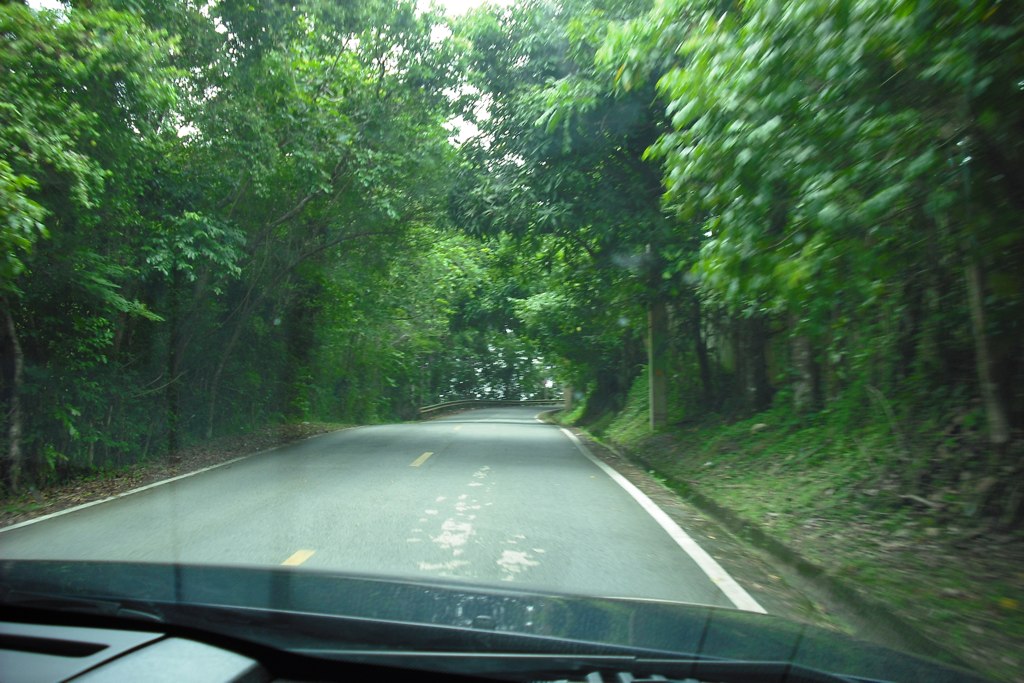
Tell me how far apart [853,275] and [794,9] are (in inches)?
93.8

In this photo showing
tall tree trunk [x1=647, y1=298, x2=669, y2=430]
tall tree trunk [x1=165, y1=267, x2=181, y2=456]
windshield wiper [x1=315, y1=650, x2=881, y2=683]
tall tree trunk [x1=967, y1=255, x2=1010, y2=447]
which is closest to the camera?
windshield wiper [x1=315, y1=650, x2=881, y2=683]

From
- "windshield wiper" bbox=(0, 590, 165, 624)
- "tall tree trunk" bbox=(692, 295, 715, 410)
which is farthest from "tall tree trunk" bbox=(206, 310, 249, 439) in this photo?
"windshield wiper" bbox=(0, 590, 165, 624)

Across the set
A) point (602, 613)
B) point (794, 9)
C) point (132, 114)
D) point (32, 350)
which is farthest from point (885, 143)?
point (32, 350)

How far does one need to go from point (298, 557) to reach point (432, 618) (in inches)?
155

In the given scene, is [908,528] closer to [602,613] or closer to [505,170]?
[602,613]

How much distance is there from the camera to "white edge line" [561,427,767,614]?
5500 millimetres

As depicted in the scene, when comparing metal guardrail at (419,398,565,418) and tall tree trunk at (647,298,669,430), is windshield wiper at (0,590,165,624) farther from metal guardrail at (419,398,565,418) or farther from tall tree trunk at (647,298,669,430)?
metal guardrail at (419,398,565,418)

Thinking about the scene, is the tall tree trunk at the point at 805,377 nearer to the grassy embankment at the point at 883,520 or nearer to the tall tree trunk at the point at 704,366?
the grassy embankment at the point at 883,520

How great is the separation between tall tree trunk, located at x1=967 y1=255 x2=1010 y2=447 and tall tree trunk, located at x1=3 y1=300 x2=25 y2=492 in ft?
38.5

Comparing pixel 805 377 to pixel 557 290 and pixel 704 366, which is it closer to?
pixel 704 366

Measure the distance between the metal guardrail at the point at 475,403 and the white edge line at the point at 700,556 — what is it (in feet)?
123

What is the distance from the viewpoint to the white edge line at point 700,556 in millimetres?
5500

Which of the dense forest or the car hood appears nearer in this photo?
the car hood

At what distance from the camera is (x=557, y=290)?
914 inches
